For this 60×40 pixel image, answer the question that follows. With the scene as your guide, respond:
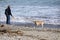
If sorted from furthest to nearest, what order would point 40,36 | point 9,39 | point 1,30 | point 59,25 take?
1. point 59,25
2. point 1,30
3. point 40,36
4. point 9,39

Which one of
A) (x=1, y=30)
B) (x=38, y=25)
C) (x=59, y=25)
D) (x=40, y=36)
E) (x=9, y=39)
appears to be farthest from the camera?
(x=59, y=25)

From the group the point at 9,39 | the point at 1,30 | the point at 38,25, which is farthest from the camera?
the point at 38,25

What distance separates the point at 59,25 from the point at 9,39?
9.52 m

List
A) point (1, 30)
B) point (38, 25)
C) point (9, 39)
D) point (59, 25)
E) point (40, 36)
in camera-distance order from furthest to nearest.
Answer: point (59, 25), point (38, 25), point (1, 30), point (40, 36), point (9, 39)

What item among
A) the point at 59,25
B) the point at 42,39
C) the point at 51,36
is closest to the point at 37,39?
the point at 42,39

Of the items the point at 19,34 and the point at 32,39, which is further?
the point at 19,34

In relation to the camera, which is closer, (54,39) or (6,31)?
(54,39)

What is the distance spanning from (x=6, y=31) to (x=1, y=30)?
40 centimetres

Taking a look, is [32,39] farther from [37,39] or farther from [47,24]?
[47,24]

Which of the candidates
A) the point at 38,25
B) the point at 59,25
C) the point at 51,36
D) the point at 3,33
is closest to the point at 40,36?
the point at 51,36

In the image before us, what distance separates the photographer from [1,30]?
1688 cm

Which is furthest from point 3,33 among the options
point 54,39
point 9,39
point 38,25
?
point 38,25

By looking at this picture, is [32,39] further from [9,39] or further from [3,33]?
[3,33]

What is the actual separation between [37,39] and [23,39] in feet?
2.54
